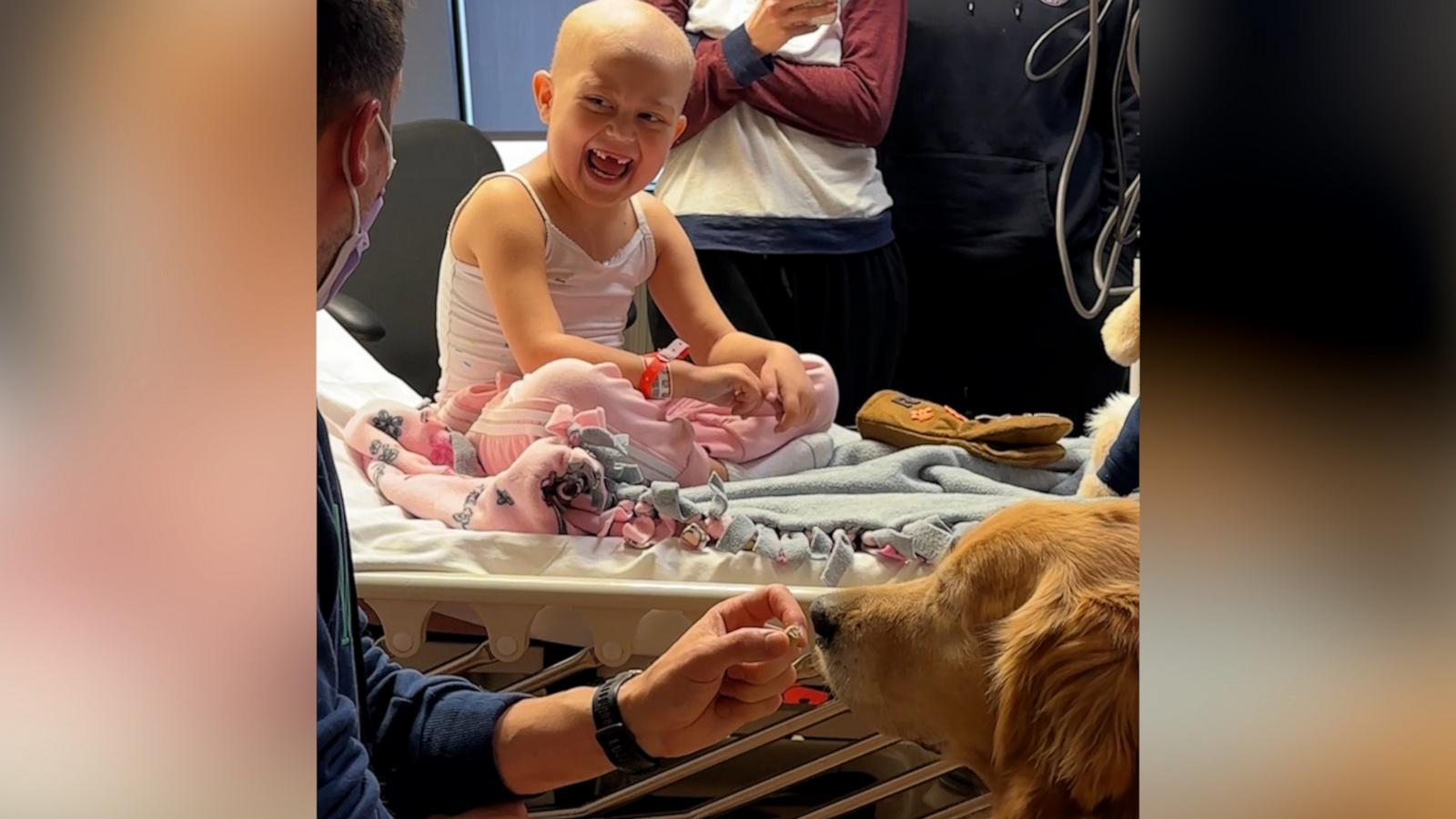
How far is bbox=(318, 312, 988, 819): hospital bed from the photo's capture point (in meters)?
0.79

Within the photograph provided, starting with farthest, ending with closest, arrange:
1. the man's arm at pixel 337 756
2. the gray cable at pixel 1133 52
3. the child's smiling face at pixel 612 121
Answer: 1. the child's smiling face at pixel 612 121
2. the gray cable at pixel 1133 52
3. the man's arm at pixel 337 756

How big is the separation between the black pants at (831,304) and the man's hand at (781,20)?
14 centimetres

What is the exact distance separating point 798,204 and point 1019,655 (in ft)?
1.12

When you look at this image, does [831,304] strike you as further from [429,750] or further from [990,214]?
[429,750]

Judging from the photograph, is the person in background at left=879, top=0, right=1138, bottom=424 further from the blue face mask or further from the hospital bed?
the blue face mask

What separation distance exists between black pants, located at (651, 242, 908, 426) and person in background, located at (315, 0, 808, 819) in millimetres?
164

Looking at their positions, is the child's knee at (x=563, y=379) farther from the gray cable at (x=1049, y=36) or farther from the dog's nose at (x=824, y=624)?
the gray cable at (x=1049, y=36)

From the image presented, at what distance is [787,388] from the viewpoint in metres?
0.83

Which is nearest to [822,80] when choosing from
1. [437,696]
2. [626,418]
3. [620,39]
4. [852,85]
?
[852,85]

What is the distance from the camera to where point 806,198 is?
0.82 meters

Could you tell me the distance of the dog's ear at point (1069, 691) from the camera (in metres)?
0.58

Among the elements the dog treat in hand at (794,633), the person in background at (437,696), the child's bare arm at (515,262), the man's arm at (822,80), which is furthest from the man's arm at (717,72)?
the dog treat in hand at (794,633)

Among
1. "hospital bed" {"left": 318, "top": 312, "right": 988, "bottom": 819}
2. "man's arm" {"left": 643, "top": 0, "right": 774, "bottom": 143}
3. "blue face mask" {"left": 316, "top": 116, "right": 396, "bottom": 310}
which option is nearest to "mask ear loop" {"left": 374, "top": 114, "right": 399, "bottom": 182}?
"blue face mask" {"left": 316, "top": 116, "right": 396, "bottom": 310}
